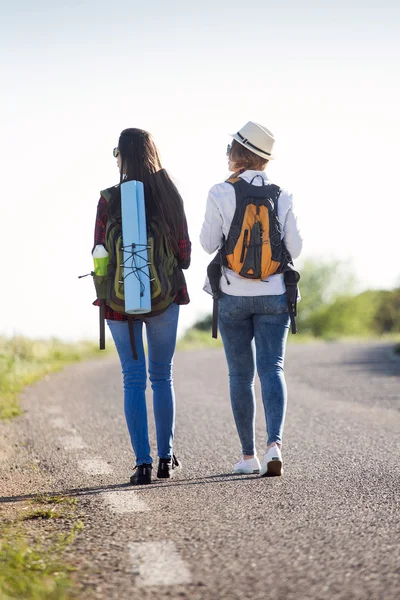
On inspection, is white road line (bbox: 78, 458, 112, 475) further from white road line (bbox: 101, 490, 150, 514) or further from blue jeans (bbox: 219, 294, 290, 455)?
blue jeans (bbox: 219, 294, 290, 455)

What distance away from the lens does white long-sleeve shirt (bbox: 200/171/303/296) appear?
5.70m

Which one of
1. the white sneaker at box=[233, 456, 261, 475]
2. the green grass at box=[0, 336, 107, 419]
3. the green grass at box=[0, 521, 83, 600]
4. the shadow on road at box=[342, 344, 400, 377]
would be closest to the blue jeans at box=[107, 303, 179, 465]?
the white sneaker at box=[233, 456, 261, 475]

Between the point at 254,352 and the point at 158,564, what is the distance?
263cm

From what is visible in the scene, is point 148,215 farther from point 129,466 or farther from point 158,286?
point 129,466

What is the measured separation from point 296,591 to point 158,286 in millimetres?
2614

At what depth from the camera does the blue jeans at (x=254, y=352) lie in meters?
5.80

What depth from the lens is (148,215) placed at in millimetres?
5605

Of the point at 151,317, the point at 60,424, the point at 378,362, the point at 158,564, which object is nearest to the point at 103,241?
Answer: the point at 151,317

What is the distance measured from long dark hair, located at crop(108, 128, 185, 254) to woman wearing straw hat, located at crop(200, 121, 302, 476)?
0.76ft

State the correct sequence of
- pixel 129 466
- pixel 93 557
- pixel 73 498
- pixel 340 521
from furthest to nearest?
pixel 129 466 < pixel 73 498 < pixel 340 521 < pixel 93 557

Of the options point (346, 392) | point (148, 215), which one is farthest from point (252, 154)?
point (346, 392)

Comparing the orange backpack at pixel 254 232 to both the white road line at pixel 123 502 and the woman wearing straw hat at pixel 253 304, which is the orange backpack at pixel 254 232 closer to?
the woman wearing straw hat at pixel 253 304

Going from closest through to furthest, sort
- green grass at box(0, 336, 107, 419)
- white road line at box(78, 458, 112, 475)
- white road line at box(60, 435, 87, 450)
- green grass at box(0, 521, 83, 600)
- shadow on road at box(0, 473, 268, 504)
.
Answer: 1. green grass at box(0, 521, 83, 600)
2. shadow on road at box(0, 473, 268, 504)
3. white road line at box(78, 458, 112, 475)
4. white road line at box(60, 435, 87, 450)
5. green grass at box(0, 336, 107, 419)

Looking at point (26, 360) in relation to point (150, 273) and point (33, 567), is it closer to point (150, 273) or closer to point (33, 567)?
point (150, 273)
